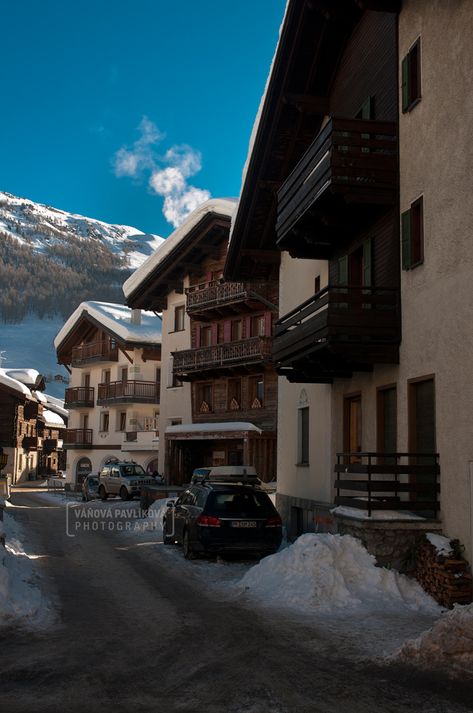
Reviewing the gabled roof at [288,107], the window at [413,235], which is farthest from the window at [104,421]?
the window at [413,235]

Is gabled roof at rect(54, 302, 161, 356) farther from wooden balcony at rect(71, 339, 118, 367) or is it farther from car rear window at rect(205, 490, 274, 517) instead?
car rear window at rect(205, 490, 274, 517)

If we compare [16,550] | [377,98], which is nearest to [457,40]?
[377,98]

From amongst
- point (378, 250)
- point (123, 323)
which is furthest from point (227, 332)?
point (378, 250)

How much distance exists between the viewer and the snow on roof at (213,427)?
3484cm

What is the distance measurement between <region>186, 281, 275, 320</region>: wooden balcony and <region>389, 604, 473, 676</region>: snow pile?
27026 millimetres

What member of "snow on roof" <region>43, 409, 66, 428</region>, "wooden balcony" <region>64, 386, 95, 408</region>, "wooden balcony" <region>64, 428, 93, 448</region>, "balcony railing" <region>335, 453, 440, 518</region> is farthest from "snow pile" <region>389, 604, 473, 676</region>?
"snow on roof" <region>43, 409, 66, 428</region>

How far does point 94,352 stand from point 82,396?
371 cm

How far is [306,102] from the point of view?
64.8ft

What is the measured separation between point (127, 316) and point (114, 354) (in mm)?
2841

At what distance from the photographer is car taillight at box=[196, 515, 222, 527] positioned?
15875 mm

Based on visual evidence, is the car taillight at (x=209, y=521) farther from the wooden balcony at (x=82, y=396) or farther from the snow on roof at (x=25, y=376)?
the snow on roof at (x=25, y=376)

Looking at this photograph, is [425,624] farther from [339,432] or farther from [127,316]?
[127,316]

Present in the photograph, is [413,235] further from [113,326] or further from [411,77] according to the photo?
[113,326]

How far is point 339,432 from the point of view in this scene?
18250 millimetres
